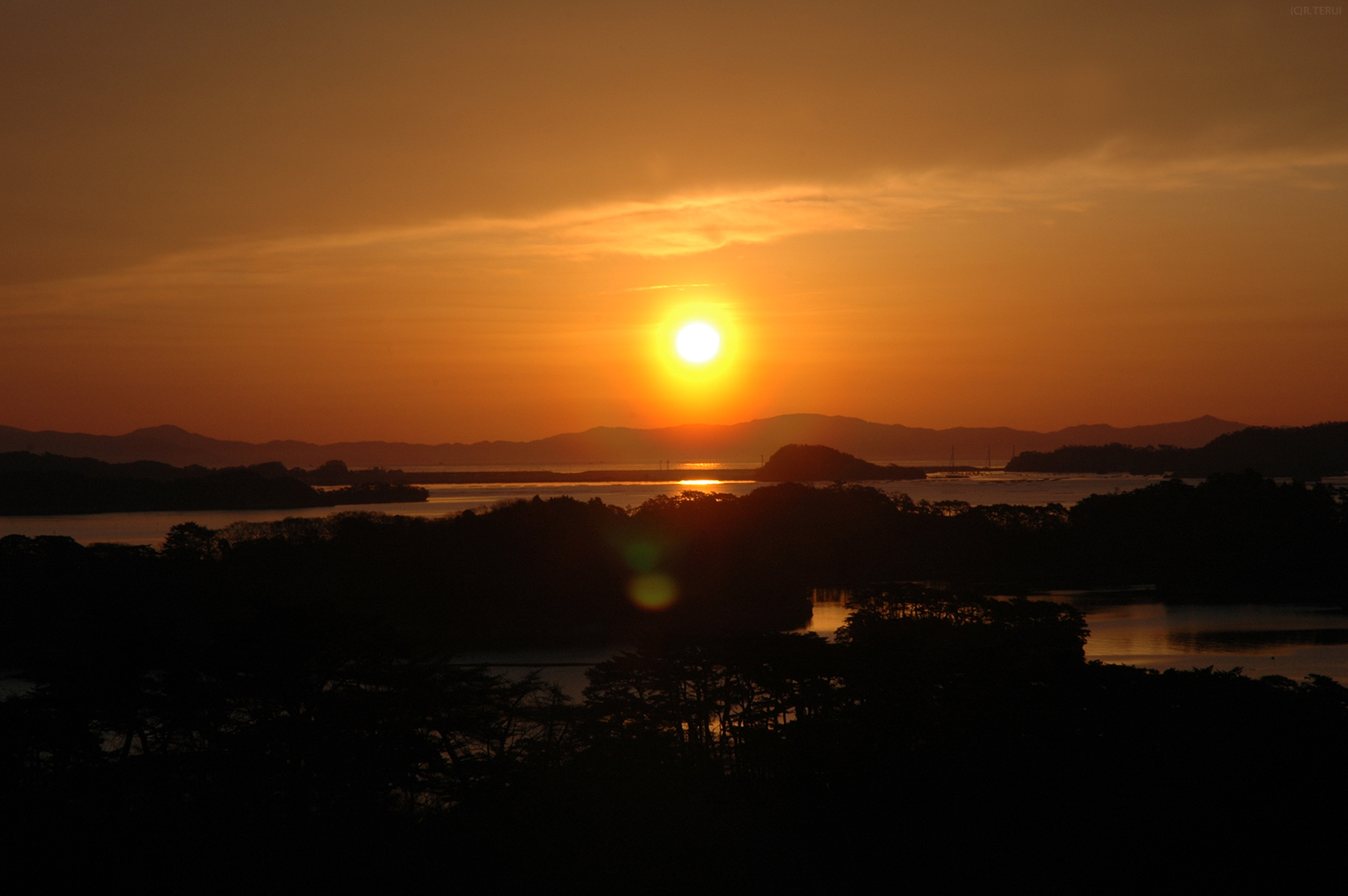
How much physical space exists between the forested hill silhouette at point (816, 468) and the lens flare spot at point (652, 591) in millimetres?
57249

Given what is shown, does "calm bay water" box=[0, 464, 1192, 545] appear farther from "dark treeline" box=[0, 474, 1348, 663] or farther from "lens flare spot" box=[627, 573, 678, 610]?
"lens flare spot" box=[627, 573, 678, 610]

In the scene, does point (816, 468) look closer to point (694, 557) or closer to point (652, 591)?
point (694, 557)

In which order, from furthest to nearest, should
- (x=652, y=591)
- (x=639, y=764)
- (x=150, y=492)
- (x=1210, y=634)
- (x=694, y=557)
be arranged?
(x=150, y=492), (x=694, y=557), (x=652, y=591), (x=1210, y=634), (x=639, y=764)

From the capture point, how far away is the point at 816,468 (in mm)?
86938

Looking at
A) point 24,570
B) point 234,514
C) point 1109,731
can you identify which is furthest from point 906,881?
point 234,514

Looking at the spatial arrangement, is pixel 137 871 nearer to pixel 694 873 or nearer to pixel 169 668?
pixel 169 668

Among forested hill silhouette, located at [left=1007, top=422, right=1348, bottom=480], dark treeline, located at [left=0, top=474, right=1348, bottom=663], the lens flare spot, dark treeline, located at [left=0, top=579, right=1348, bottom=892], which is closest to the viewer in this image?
dark treeline, located at [left=0, top=579, right=1348, bottom=892]

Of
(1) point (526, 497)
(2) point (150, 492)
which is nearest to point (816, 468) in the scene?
(1) point (526, 497)

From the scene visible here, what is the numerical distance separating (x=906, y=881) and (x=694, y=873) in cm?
179

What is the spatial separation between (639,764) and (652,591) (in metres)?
18.0

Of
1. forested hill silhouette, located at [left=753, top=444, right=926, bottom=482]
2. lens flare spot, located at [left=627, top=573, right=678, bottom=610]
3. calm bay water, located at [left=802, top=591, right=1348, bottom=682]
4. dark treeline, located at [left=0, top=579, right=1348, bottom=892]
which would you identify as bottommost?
calm bay water, located at [left=802, top=591, right=1348, bottom=682]

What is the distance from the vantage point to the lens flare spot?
2641cm

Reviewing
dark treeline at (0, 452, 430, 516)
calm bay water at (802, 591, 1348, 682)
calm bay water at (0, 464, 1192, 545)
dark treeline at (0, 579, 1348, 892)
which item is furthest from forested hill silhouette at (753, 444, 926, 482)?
dark treeline at (0, 579, 1348, 892)

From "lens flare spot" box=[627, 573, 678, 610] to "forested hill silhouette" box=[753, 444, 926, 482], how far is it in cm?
5725
